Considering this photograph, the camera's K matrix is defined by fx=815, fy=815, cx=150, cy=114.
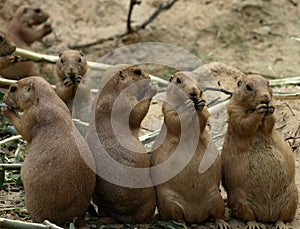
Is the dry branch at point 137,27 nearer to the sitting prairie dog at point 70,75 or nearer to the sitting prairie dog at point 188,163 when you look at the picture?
the sitting prairie dog at point 70,75

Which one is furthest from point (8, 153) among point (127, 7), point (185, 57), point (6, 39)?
point (127, 7)

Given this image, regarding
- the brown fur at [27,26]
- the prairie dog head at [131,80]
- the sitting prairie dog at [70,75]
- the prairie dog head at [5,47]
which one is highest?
the prairie dog head at [131,80]

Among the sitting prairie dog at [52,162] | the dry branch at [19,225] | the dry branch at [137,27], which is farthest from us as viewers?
the dry branch at [137,27]

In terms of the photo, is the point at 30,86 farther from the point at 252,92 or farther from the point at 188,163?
the point at 252,92

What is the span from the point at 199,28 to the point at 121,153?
6.91 m

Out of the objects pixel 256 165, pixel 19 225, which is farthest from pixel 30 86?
pixel 256 165

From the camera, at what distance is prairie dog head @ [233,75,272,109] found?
7223 millimetres

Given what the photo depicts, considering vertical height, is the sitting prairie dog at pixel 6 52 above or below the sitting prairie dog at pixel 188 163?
below

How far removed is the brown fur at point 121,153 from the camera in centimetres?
711

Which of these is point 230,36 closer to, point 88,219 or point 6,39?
point 6,39

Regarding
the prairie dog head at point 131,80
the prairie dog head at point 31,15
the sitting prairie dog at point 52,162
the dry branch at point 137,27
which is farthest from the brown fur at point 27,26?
the sitting prairie dog at point 52,162

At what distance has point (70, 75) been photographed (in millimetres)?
8875

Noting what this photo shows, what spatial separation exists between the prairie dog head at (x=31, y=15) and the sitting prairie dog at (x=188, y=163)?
6443 mm

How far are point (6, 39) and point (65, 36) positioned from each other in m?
2.83
